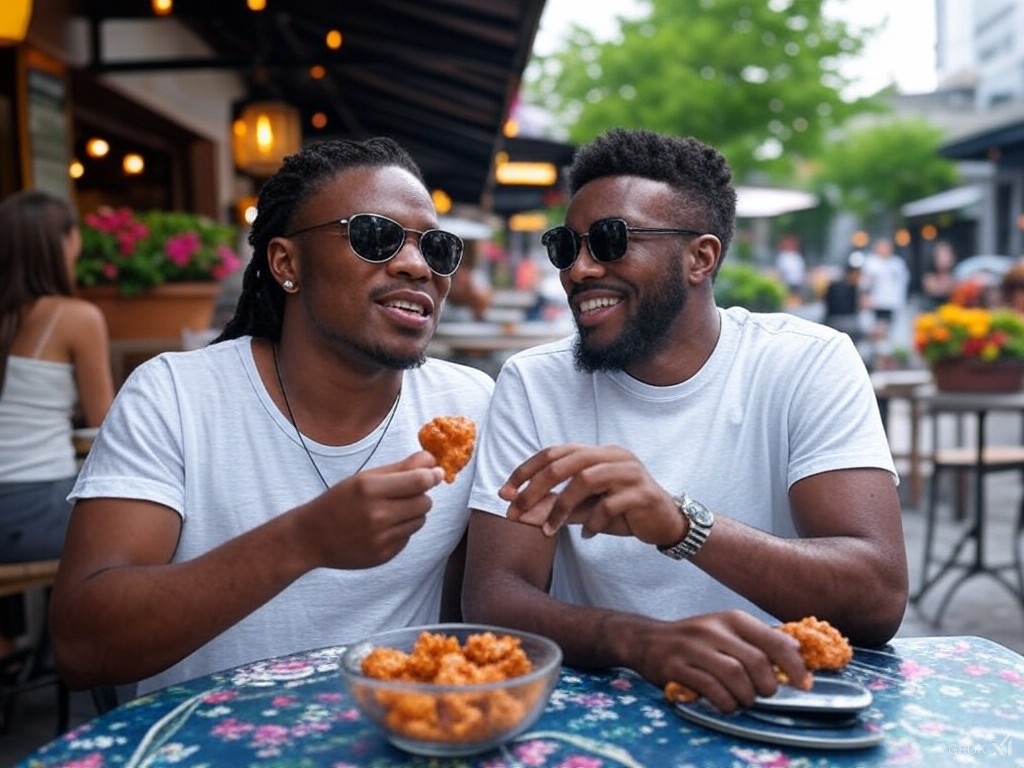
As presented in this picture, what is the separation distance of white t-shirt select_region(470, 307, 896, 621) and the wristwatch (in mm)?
383

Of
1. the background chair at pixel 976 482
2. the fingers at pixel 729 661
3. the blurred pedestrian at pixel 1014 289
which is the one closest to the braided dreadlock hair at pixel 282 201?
the fingers at pixel 729 661

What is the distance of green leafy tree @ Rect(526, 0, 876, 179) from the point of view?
22.7m

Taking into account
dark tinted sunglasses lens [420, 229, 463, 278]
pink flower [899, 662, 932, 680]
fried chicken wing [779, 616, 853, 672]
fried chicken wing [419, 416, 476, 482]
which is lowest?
pink flower [899, 662, 932, 680]

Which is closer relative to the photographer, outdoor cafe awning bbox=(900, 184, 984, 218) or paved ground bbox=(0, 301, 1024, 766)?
paved ground bbox=(0, 301, 1024, 766)

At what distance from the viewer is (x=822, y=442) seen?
7.79ft

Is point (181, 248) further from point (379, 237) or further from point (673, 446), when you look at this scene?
point (673, 446)

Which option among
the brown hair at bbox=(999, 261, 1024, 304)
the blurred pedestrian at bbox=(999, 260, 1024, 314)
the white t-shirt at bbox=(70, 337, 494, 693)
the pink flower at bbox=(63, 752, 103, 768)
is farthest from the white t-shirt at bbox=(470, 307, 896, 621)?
the brown hair at bbox=(999, 261, 1024, 304)

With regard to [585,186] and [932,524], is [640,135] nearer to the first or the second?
[585,186]

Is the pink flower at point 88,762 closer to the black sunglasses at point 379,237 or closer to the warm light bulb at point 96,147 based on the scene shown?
the black sunglasses at point 379,237

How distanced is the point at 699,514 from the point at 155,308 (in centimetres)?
404

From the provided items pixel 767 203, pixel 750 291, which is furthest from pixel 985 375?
pixel 767 203

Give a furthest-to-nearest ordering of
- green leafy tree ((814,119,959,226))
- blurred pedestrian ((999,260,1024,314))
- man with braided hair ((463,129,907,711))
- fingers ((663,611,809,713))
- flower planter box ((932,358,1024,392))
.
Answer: green leafy tree ((814,119,959,226))
blurred pedestrian ((999,260,1024,314))
flower planter box ((932,358,1024,392))
man with braided hair ((463,129,907,711))
fingers ((663,611,809,713))

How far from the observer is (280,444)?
239 cm

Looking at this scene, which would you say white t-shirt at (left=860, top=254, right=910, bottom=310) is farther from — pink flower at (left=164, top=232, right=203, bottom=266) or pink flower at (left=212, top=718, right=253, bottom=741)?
pink flower at (left=212, top=718, right=253, bottom=741)
